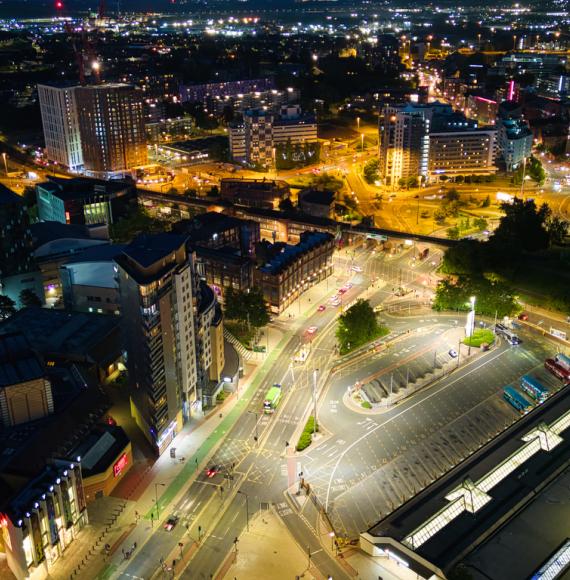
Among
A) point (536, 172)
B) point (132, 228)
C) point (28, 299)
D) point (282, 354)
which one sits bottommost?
point (282, 354)

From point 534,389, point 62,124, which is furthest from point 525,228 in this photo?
point 62,124

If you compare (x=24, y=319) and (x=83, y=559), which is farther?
(x=24, y=319)

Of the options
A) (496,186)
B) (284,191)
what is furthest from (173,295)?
(496,186)

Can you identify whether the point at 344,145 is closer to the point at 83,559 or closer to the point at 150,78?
the point at 150,78

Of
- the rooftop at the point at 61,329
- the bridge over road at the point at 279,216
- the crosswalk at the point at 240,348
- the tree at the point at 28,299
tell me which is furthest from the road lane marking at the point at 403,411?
the tree at the point at 28,299

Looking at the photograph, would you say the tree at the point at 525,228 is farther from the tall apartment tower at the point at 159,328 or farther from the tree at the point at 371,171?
the tall apartment tower at the point at 159,328

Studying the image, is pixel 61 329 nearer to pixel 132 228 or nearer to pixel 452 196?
pixel 132 228
